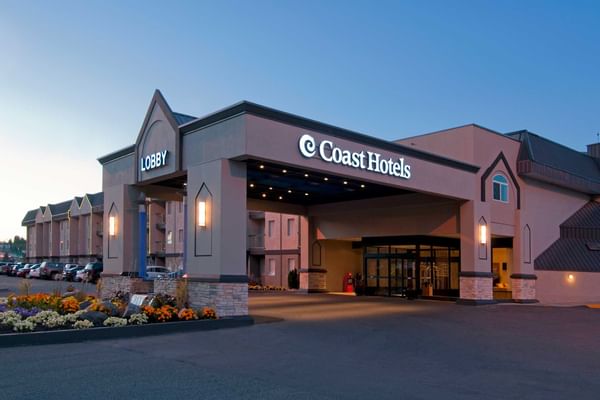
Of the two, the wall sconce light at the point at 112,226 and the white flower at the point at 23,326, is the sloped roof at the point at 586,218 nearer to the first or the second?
the wall sconce light at the point at 112,226

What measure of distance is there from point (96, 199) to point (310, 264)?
37.8 metres

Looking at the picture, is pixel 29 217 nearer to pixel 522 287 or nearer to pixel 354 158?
pixel 522 287

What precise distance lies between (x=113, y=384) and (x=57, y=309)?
7.72 metres

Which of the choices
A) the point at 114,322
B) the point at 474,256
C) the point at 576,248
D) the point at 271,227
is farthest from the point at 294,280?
the point at 114,322

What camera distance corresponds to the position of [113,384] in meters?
8.69

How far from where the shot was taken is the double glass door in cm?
3072

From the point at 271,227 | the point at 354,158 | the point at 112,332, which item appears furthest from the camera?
the point at 271,227

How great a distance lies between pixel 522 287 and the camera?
2884 cm

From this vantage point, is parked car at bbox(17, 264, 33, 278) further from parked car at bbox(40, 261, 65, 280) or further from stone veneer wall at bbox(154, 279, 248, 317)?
stone veneer wall at bbox(154, 279, 248, 317)

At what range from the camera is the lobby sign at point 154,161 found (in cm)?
2002

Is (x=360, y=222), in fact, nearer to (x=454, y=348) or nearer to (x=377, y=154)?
(x=377, y=154)

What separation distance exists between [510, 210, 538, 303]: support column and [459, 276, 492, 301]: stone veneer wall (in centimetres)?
317

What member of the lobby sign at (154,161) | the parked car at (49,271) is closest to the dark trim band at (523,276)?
the lobby sign at (154,161)

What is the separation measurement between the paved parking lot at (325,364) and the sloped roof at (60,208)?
195 ft
